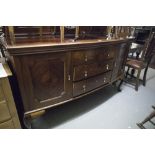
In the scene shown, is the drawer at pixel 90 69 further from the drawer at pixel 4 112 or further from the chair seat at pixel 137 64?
the chair seat at pixel 137 64

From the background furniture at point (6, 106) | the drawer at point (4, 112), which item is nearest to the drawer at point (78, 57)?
the background furniture at point (6, 106)

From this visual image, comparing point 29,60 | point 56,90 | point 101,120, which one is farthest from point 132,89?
point 29,60

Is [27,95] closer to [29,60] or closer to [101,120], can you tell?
[29,60]

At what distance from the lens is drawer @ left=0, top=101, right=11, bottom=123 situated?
1008 mm

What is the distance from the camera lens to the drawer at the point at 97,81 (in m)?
1.58

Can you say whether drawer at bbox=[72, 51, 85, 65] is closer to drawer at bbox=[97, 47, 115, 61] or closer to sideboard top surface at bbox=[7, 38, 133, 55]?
sideboard top surface at bbox=[7, 38, 133, 55]

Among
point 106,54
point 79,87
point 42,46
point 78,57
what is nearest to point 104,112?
point 79,87

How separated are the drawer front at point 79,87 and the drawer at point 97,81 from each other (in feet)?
0.21

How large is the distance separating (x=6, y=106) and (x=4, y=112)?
6 cm

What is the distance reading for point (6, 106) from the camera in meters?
1.03

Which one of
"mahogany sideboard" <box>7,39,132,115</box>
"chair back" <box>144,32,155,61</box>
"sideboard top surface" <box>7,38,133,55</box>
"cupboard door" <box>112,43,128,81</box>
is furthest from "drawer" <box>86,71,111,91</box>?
"chair back" <box>144,32,155,61</box>

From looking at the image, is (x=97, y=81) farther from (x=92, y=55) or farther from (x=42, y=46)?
(x=42, y=46)

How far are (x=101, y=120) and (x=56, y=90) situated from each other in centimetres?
77
